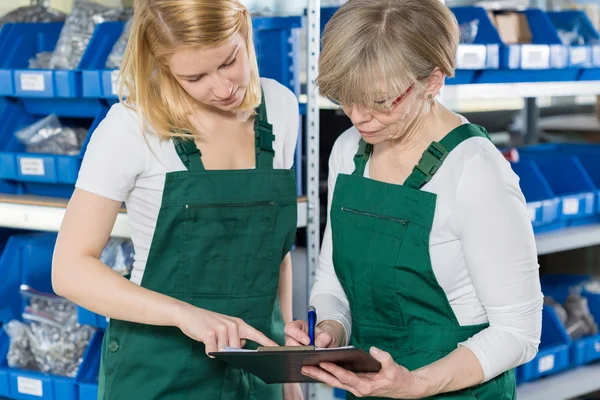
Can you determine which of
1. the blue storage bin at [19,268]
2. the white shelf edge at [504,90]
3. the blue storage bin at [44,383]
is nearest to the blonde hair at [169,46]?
the white shelf edge at [504,90]

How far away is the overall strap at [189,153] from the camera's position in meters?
1.52

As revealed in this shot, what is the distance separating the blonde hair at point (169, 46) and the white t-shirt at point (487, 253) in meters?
0.44

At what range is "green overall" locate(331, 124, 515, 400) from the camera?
138 centimetres

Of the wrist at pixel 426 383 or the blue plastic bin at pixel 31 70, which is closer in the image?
the wrist at pixel 426 383

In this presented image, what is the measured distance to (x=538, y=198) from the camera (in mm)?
2791

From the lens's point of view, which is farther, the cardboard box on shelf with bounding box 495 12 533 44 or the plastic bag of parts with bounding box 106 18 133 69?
the cardboard box on shelf with bounding box 495 12 533 44

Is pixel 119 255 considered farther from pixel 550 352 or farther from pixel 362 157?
pixel 550 352

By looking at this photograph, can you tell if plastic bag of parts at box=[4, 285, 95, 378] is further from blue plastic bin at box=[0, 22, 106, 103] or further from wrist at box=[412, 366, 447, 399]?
wrist at box=[412, 366, 447, 399]

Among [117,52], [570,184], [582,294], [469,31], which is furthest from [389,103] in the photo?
[582,294]

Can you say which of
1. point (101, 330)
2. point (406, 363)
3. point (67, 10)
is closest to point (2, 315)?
point (101, 330)

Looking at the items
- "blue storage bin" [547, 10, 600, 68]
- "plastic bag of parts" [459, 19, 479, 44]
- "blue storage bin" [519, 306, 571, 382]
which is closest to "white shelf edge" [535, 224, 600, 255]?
"blue storage bin" [519, 306, 571, 382]

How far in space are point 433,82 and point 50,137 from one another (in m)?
1.55

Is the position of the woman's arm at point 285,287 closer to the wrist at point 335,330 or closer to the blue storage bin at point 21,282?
the wrist at point 335,330

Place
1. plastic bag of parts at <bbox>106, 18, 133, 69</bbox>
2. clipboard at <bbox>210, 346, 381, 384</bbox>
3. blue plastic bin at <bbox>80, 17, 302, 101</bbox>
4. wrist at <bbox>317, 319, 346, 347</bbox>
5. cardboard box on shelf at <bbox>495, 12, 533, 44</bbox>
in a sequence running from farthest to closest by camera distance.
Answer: cardboard box on shelf at <bbox>495, 12, 533, 44</bbox> → plastic bag of parts at <bbox>106, 18, 133, 69</bbox> → blue plastic bin at <bbox>80, 17, 302, 101</bbox> → wrist at <bbox>317, 319, 346, 347</bbox> → clipboard at <bbox>210, 346, 381, 384</bbox>
